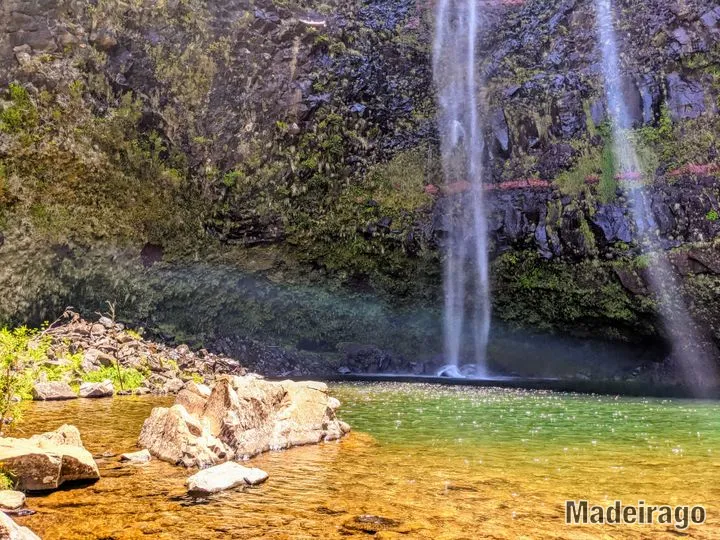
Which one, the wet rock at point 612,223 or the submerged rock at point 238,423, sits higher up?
the wet rock at point 612,223

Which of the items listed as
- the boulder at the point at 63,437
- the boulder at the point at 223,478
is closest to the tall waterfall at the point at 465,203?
the boulder at the point at 223,478

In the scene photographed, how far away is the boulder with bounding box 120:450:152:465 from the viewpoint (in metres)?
7.30

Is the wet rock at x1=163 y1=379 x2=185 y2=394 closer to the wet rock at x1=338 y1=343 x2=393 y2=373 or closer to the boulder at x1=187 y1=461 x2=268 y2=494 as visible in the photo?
the boulder at x1=187 y1=461 x2=268 y2=494

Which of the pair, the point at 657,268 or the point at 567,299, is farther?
the point at 567,299

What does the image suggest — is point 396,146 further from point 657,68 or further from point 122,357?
point 122,357

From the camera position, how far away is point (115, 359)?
56.2 ft

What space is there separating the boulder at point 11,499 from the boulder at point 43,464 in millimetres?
316

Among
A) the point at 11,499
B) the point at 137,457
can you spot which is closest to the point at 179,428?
the point at 137,457

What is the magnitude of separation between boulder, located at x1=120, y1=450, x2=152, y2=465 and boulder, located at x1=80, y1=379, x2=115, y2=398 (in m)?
7.98

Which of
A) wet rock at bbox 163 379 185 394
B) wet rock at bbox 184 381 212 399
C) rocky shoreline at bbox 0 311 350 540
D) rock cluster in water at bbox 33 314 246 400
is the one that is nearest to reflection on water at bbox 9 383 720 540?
rocky shoreline at bbox 0 311 350 540

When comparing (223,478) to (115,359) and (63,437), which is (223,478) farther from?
(115,359)

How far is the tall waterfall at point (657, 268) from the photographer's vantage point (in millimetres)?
22359

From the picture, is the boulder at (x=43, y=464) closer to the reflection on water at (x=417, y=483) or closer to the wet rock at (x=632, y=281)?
the reflection on water at (x=417, y=483)

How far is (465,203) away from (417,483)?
862 inches
